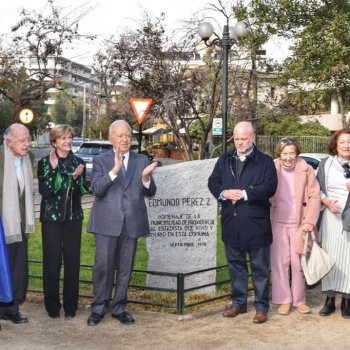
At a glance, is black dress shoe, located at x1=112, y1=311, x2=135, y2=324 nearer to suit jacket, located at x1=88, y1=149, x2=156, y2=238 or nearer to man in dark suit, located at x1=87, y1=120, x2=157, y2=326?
man in dark suit, located at x1=87, y1=120, x2=157, y2=326

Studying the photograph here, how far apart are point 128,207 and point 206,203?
1.16 m

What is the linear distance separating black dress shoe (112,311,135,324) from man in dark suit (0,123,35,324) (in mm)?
857

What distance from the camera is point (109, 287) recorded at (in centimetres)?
579

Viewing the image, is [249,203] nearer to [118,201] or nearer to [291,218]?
[291,218]

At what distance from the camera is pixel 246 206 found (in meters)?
5.65

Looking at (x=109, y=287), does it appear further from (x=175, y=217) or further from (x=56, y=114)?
(x=56, y=114)

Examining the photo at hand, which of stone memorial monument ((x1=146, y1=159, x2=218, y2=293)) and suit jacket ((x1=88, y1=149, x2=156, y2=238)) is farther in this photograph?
stone memorial monument ((x1=146, y1=159, x2=218, y2=293))

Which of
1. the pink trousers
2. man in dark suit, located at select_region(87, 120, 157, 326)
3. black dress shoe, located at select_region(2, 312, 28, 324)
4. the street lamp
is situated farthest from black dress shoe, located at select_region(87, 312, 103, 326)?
the street lamp

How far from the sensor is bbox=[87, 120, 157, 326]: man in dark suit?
5.61m

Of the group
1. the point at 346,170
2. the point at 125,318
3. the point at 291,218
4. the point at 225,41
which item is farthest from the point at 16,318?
the point at 225,41

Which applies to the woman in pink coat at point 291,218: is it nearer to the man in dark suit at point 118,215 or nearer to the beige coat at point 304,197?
the beige coat at point 304,197

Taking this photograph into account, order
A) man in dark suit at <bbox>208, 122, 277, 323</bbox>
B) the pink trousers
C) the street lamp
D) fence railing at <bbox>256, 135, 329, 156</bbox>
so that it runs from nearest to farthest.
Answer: man in dark suit at <bbox>208, 122, 277, 323</bbox> < the pink trousers < the street lamp < fence railing at <bbox>256, 135, 329, 156</bbox>

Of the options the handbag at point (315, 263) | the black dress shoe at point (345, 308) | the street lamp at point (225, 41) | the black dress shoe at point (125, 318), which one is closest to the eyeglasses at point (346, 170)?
the handbag at point (315, 263)

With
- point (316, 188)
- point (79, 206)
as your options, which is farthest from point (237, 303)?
point (79, 206)
